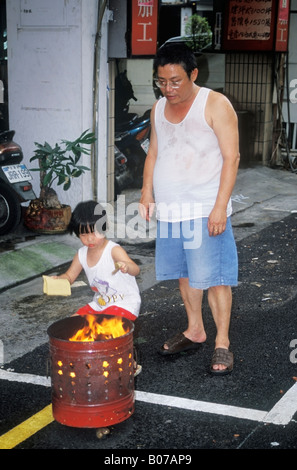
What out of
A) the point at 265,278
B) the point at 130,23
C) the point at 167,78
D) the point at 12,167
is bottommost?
the point at 265,278

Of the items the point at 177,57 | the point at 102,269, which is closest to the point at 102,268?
the point at 102,269

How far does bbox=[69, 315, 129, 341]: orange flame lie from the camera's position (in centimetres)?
425

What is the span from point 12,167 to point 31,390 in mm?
4218

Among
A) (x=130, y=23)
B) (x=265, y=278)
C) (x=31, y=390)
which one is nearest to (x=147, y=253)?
(x=265, y=278)

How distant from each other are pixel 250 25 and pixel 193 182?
873cm

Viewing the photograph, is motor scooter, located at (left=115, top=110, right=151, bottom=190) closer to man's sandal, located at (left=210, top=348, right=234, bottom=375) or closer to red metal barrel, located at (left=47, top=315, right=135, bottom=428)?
man's sandal, located at (left=210, top=348, right=234, bottom=375)

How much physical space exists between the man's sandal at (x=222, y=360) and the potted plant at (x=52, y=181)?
384cm

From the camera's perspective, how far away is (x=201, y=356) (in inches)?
204

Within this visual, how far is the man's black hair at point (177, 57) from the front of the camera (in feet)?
14.9

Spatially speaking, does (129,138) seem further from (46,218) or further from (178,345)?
(178,345)

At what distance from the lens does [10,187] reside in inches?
324

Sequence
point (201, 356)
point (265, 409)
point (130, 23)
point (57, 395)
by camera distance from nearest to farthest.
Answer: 1. point (57, 395)
2. point (265, 409)
3. point (201, 356)
4. point (130, 23)
